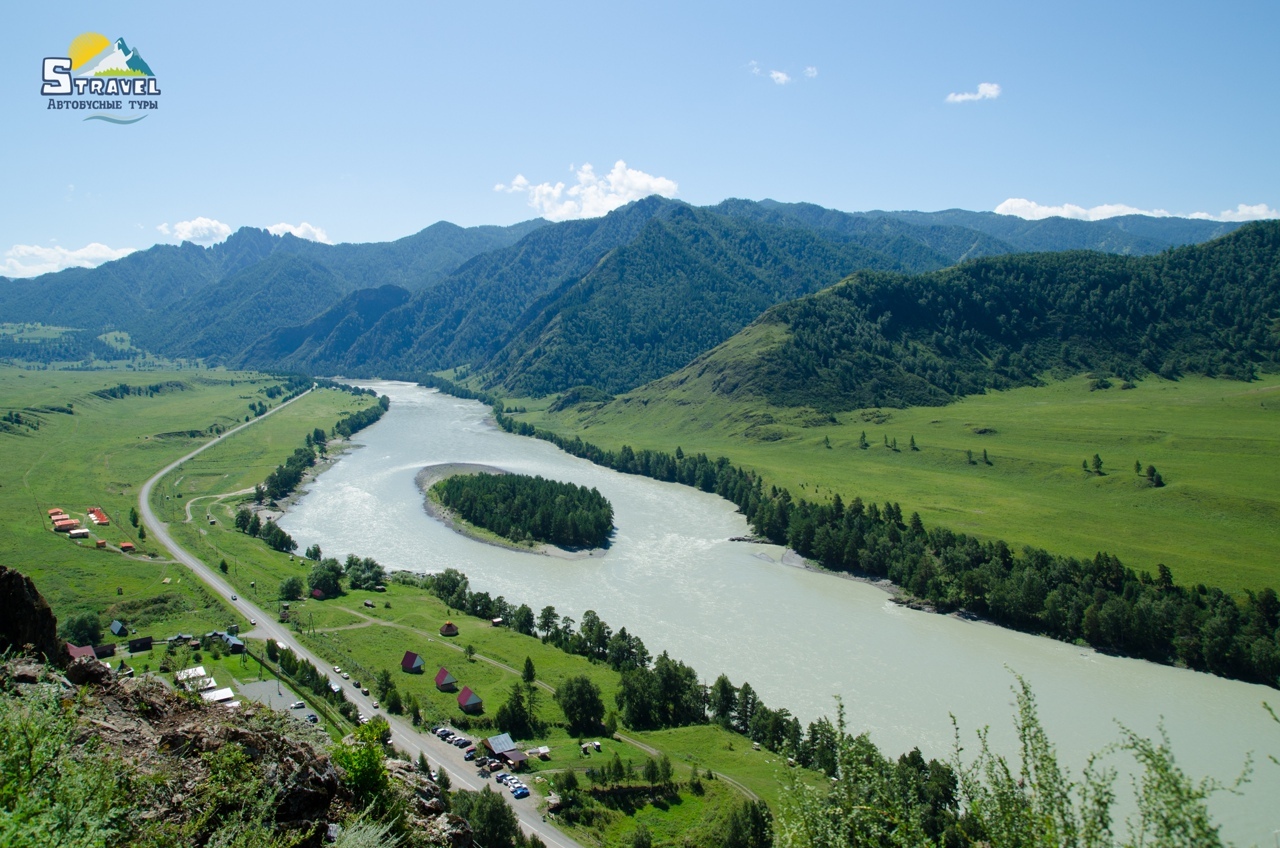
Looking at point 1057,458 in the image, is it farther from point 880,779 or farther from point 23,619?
point 23,619

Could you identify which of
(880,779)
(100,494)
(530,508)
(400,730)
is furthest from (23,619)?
(100,494)

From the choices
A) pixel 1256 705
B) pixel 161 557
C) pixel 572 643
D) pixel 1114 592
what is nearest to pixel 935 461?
pixel 1114 592

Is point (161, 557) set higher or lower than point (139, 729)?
lower

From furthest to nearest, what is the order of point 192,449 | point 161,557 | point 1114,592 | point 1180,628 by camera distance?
point 192,449 → point 161,557 → point 1114,592 → point 1180,628

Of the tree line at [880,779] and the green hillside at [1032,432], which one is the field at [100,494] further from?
the green hillside at [1032,432]

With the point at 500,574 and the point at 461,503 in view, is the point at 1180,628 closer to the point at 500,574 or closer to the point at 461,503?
the point at 500,574

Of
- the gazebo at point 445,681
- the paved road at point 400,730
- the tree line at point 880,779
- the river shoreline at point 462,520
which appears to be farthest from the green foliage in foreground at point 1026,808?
the river shoreline at point 462,520

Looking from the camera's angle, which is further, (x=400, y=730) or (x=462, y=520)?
(x=462, y=520)
